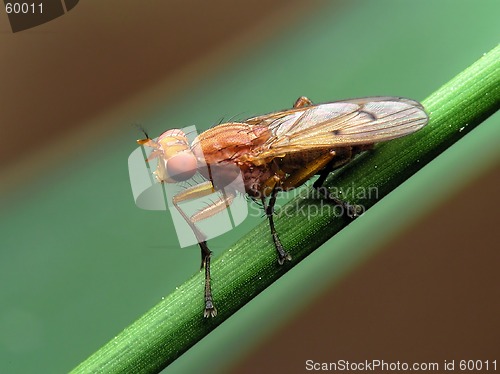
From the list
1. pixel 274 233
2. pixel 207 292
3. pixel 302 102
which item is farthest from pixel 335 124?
pixel 207 292

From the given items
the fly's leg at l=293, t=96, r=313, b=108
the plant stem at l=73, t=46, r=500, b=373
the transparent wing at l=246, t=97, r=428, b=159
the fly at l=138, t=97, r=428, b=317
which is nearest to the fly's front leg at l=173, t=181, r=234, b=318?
the fly at l=138, t=97, r=428, b=317

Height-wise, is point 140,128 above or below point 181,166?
above

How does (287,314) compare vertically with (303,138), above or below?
below

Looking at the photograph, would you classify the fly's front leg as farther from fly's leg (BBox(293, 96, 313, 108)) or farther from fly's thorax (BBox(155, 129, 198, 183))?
fly's leg (BBox(293, 96, 313, 108))

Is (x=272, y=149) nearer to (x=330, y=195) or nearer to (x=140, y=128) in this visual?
(x=330, y=195)

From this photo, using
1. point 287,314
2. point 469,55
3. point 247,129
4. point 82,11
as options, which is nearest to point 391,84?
point 469,55

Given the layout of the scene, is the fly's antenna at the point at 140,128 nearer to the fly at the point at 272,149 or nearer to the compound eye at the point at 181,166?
the fly at the point at 272,149

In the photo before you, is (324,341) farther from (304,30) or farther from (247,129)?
(304,30)
